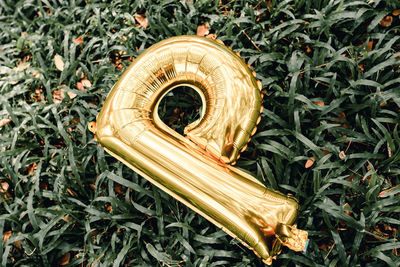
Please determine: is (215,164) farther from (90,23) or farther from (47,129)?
(90,23)

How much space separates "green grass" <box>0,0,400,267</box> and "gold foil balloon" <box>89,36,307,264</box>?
307 mm

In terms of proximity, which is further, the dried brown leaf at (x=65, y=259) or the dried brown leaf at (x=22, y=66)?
the dried brown leaf at (x=22, y=66)

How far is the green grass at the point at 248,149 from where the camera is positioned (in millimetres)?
2053

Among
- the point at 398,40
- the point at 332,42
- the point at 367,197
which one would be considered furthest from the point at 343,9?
the point at 367,197

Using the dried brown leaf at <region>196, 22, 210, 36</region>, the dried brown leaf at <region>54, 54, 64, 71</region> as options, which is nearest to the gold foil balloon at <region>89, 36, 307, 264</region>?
→ the dried brown leaf at <region>196, 22, 210, 36</region>

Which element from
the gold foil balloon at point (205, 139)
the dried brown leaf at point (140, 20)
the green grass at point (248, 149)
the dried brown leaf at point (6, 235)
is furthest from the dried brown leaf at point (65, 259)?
the dried brown leaf at point (140, 20)

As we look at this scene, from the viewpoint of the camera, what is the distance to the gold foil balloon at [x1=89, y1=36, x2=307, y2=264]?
5.86 ft

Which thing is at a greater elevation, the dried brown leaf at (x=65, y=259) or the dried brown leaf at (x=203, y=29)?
the dried brown leaf at (x=203, y=29)

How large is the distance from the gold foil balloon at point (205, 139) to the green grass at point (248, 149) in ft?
1.01

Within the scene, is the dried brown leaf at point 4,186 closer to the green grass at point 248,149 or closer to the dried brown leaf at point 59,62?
the green grass at point 248,149

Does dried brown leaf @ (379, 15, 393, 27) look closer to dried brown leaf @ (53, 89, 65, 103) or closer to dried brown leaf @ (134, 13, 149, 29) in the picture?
dried brown leaf @ (134, 13, 149, 29)

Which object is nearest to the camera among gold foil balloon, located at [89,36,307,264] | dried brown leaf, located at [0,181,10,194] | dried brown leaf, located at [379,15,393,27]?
gold foil balloon, located at [89,36,307,264]

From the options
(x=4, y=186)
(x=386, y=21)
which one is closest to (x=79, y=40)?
(x=4, y=186)

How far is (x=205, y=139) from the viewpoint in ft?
6.34
